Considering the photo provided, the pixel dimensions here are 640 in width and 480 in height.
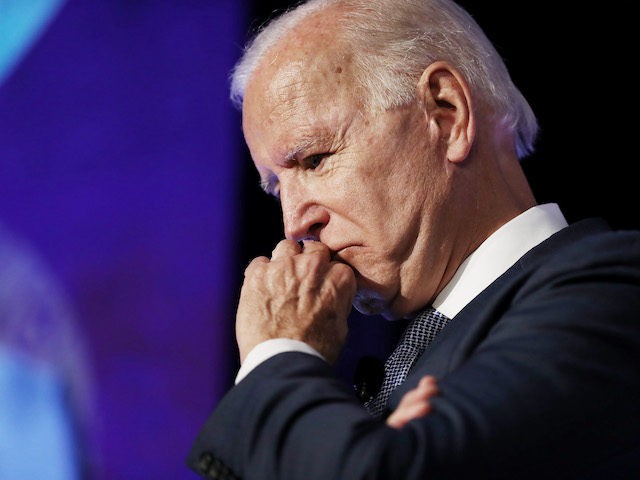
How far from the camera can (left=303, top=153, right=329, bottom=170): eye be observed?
5.77 ft

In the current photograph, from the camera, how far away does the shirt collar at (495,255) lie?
66.3 inches

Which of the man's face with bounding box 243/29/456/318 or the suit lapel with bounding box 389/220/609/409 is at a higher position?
the man's face with bounding box 243/29/456/318

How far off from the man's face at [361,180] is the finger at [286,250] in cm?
3

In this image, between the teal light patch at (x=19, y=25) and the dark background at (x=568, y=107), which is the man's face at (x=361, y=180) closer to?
the dark background at (x=568, y=107)

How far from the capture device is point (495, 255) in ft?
5.59

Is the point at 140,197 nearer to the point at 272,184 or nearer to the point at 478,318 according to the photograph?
the point at 272,184

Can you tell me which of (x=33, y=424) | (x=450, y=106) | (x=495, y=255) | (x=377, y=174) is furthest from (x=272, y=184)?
(x=33, y=424)

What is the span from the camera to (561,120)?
2.79 meters

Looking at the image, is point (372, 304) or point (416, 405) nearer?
point (416, 405)

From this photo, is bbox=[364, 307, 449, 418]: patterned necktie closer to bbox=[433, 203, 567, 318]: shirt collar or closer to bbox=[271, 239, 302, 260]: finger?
bbox=[433, 203, 567, 318]: shirt collar

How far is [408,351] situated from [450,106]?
49 cm

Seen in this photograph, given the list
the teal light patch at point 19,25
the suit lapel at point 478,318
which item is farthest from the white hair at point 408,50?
the teal light patch at point 19,25

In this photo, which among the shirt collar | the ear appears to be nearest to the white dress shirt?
the shirt collar

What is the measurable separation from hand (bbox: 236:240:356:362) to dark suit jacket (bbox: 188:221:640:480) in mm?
168
